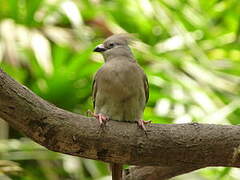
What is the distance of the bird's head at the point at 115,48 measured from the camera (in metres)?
3.45

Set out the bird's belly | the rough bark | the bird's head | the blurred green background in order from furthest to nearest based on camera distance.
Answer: the blurred green background < the bird's head < the bird's belly < the rough bark

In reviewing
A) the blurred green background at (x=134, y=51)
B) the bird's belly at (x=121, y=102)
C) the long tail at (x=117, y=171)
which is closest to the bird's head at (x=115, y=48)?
the bird's belly at (x=121, y=102)

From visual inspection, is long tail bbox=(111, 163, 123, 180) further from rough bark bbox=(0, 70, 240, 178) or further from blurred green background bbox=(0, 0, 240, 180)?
blurred green background bbox=(0, 0, 240, 180)

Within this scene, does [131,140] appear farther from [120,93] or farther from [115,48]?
[115,48]

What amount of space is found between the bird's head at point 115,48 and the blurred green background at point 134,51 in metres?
0.54

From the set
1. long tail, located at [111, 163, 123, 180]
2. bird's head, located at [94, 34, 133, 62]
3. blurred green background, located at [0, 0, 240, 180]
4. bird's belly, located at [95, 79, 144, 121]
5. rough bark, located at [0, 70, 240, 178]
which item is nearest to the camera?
rough bark, located at [0, 70, 240, 178]

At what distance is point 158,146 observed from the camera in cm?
246

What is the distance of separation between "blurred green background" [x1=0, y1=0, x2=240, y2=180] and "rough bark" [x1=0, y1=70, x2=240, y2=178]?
1233 mm

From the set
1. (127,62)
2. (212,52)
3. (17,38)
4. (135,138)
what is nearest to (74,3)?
(17,38)

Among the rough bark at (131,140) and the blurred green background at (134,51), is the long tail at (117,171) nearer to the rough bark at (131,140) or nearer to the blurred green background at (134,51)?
the rough bark at (131,140)

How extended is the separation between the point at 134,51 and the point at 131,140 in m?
2.21

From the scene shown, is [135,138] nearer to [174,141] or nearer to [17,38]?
[174,141]

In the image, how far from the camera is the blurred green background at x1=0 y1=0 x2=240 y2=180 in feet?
13.0

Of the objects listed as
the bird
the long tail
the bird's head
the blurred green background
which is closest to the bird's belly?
the bird
